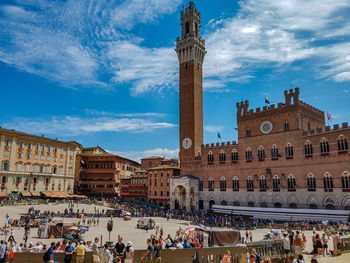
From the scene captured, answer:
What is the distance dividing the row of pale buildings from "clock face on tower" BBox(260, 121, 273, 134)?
22.8m

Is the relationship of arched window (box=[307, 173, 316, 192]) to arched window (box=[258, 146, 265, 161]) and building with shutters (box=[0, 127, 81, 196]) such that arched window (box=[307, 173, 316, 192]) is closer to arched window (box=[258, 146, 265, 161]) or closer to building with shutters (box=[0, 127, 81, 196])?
arched window (box=[258, 146, 265, 161])

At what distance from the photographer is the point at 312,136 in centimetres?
4172

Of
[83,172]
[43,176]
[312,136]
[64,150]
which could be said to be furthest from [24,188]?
[312,136]

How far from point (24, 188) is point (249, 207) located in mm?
45871

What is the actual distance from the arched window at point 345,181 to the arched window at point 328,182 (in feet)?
5.01

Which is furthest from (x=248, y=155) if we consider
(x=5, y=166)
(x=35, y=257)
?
(x=5, y=166)

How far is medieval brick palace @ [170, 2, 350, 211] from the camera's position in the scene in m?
39.4

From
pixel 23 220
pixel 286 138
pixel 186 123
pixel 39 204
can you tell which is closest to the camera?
pixel 23 220

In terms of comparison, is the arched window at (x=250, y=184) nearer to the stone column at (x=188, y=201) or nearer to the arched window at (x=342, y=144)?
the stone column at (x=188, y=201)

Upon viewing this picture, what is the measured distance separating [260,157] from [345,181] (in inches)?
529

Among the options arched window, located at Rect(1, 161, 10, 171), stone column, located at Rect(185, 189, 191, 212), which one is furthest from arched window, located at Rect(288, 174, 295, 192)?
arched window, located at Rect(1, 161, 10, 171)

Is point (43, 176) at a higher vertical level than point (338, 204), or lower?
higher

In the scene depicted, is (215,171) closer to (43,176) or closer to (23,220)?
(23,220)

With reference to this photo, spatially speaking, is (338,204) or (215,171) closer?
(338,204)
